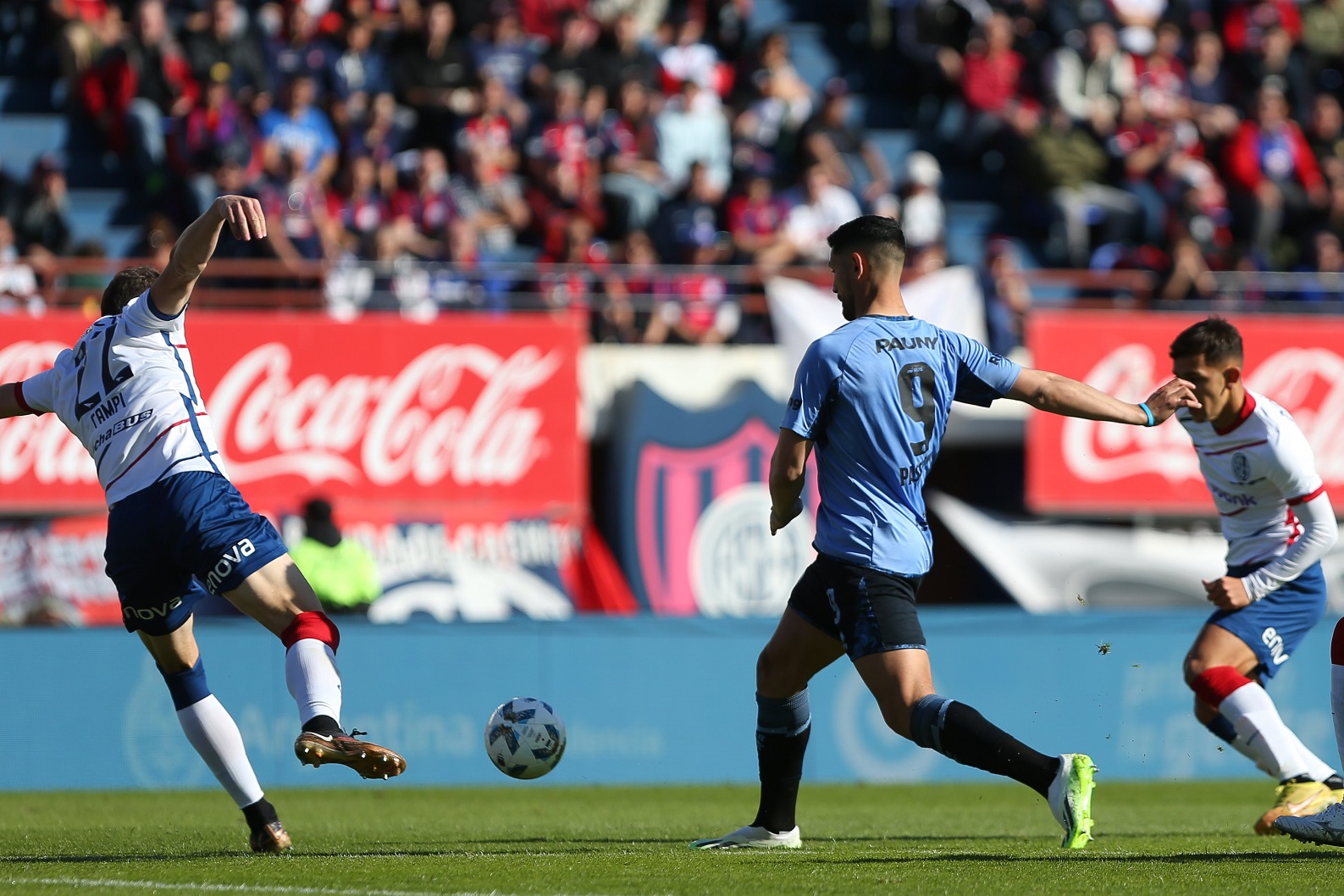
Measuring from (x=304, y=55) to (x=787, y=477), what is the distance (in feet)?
44.4

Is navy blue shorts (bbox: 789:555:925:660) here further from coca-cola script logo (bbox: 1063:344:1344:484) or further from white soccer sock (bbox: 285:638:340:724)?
coca-cola script logo (bbox: 1063:344:1344:484)

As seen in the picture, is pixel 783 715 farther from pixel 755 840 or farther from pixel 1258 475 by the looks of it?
pixel 1258 475

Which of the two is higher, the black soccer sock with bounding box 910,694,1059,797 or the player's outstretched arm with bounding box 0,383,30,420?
the player's outstretched arm with bounding box 0,383,30,420

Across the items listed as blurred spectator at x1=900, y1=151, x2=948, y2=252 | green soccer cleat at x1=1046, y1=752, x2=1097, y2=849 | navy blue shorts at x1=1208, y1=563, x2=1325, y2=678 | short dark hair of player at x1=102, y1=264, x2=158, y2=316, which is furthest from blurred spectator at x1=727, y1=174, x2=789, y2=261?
green soccer cleat at x1=1046, y1=752, x2=1097, y2=849

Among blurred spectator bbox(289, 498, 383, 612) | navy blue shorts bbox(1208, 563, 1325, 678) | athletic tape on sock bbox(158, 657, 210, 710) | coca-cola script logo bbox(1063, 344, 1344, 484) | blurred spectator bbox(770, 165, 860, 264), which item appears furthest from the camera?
blurred spectator bbox(770, 165, 860, 264)

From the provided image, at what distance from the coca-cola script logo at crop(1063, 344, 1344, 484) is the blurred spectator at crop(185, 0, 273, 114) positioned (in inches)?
354

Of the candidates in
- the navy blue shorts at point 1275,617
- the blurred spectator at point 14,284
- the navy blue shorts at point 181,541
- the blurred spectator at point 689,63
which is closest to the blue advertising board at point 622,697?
the blurred spectator at point 14,284

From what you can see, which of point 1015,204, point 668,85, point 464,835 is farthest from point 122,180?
point 464,835

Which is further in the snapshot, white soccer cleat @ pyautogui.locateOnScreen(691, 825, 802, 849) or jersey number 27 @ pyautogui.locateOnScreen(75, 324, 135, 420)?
white soccer cleat @ pyautogui.locateOnScreen(691, 825, 802, 849)

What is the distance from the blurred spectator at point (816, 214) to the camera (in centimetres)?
1877

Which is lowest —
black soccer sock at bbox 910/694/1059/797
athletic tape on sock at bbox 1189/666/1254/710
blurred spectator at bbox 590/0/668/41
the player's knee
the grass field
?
the grass field

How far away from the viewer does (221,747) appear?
747cm

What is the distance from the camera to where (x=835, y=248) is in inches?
278

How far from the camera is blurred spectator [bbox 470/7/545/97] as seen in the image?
1939 cm
